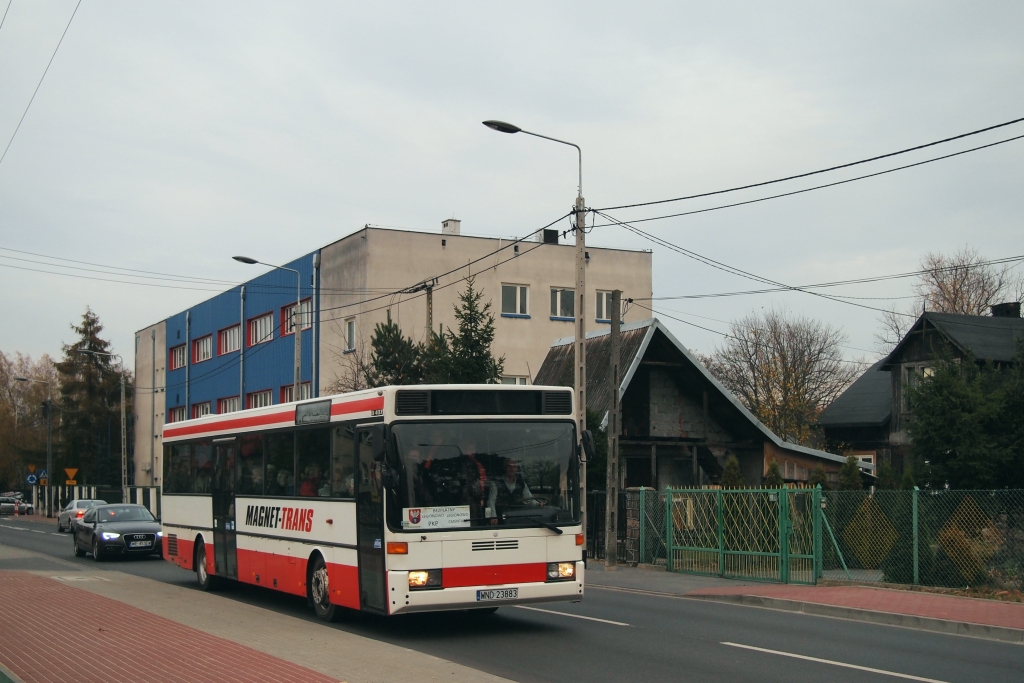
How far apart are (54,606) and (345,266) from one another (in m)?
32.2

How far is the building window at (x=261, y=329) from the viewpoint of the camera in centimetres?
5253

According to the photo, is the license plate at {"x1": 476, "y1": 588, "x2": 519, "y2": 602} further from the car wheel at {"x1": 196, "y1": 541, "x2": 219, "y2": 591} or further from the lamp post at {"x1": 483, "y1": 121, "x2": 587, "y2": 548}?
the lamp post at {"x1": 483, "y1": 121, "x2": 587, "y2": 548}

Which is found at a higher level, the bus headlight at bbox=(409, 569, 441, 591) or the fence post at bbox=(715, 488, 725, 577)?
the bus headlight at bbox=(409, 569, 441, 591)

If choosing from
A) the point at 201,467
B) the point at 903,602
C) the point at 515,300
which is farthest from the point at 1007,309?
the point at 201,467

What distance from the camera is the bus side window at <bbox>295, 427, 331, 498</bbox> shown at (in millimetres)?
13812

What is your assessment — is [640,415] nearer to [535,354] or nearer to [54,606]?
[535,354]

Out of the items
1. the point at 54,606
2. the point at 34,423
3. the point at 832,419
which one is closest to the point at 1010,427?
the point at 54,606

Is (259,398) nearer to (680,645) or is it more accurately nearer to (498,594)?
(498,594)

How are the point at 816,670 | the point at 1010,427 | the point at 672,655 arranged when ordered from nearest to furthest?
the point at 816,670 → the point at 672,655 → the point at 1010,427

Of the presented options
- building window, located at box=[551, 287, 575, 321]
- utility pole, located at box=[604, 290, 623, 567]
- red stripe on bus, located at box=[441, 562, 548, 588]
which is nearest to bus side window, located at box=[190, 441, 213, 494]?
red stripe on bus, located at box=[441, 562, 548, 588]

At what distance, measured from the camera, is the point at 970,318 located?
1591 inches

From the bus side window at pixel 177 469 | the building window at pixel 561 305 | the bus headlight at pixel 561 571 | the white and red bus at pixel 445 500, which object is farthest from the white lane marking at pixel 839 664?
the building window at pixel 561 305

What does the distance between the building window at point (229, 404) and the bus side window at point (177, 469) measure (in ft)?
113

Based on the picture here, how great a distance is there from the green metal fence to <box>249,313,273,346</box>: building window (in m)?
32.4
